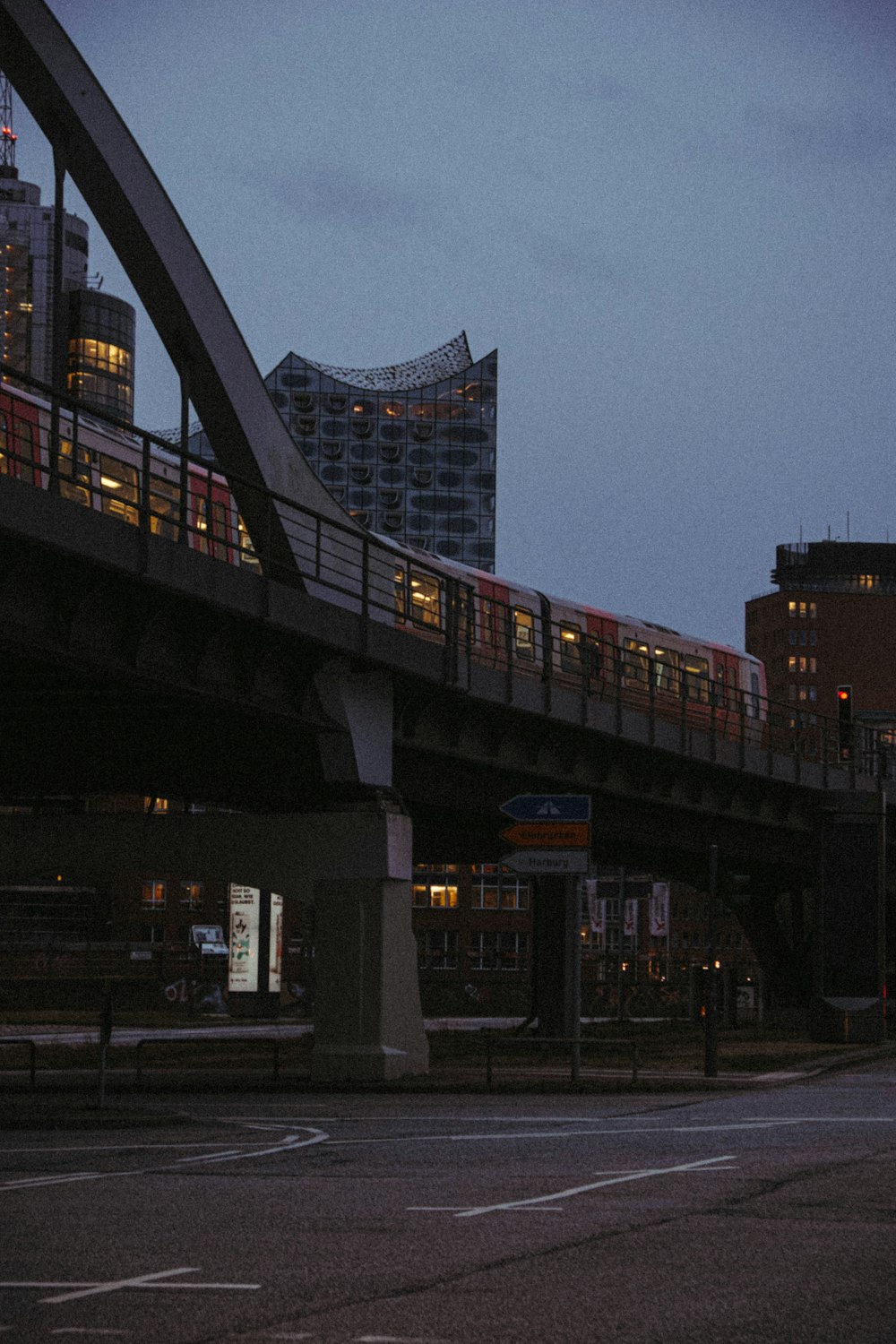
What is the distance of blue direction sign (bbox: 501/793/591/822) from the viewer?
2884 centimetres

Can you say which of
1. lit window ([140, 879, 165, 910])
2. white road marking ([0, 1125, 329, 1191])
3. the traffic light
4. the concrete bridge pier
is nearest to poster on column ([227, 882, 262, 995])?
the traffic light

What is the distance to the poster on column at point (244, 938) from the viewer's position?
201ft

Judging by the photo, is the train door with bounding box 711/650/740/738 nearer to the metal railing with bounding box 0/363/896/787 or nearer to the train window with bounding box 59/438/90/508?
the metal railing with bounding box 0/363/896/787

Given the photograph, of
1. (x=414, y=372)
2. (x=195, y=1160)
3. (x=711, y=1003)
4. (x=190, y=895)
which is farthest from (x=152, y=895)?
(x=195, y=1160)

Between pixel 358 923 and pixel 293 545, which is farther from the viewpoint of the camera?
pixel 293 545

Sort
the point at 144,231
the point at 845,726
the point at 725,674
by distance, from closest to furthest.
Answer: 1. the point at 144,231
2. the point at 845,726
3. the point at 725,674

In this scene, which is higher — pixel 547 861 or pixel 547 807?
pixel 547 807

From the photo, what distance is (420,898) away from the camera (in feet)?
466

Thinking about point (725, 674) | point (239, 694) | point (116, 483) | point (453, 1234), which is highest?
point (116, 483)

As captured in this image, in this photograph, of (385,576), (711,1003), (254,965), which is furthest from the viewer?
(254,965)

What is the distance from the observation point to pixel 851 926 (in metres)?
50.7

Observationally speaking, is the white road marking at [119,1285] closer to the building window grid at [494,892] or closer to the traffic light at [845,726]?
the traffic light at [845,726]

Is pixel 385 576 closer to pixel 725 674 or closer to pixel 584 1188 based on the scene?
pixel 584 1188

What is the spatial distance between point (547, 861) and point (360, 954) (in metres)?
4.16
